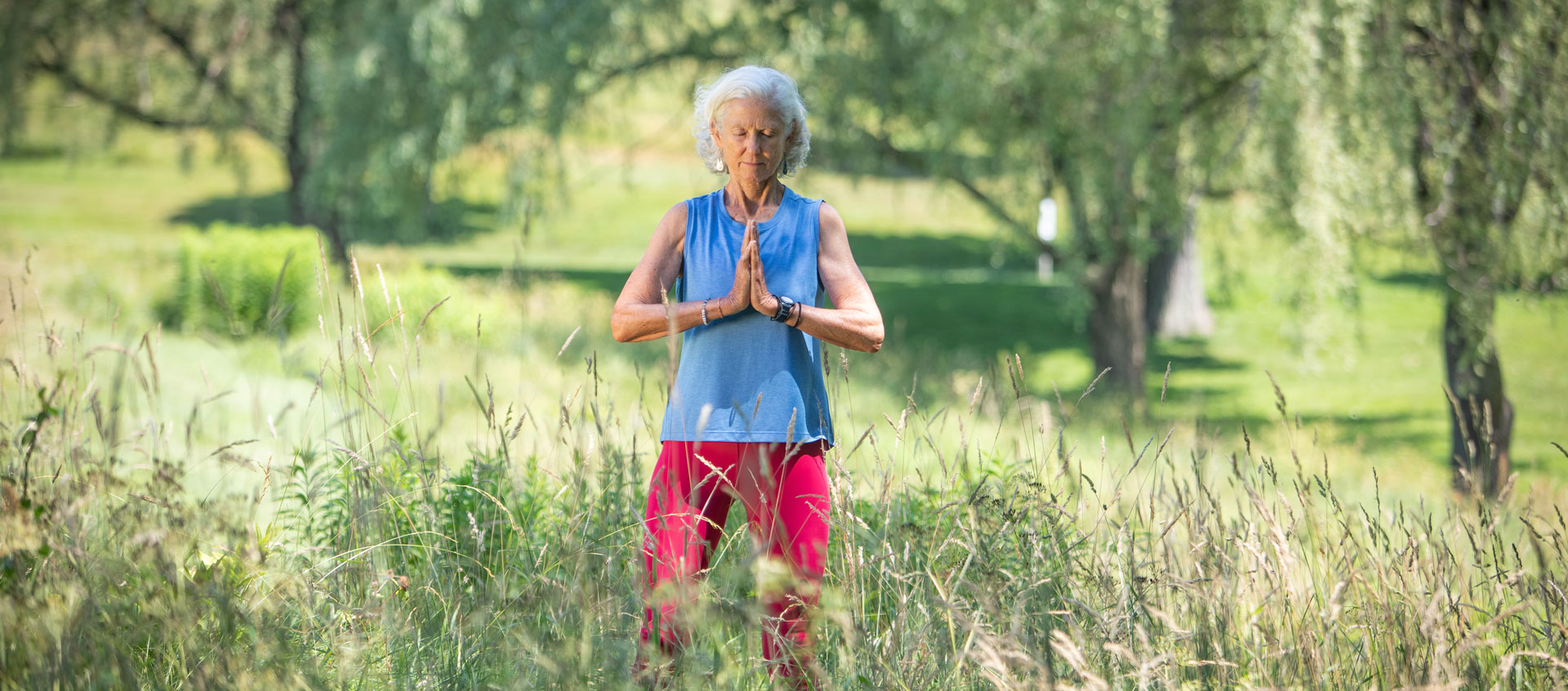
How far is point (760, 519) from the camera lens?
2316 mm

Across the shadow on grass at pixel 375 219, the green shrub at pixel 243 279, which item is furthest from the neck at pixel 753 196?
the shadow on grass at pixel 375 219

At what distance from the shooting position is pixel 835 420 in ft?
7.09

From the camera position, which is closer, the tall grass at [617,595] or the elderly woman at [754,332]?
the tall grass at [617,595]

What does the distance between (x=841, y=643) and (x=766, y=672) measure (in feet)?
0.60

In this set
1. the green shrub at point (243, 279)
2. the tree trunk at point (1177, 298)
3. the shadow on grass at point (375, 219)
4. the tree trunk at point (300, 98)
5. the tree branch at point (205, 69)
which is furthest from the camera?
the tree trunk at point (1177, 298)

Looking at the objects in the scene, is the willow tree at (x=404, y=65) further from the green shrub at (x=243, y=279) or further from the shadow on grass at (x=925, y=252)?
the shadow on grass at (x=925, y=252)

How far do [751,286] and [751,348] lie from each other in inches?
7.2

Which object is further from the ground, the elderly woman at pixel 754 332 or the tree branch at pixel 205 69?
the tree branch at pixel 205 69

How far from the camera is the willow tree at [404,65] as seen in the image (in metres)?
11.0

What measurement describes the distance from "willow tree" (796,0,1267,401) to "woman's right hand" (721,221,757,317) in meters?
6.33

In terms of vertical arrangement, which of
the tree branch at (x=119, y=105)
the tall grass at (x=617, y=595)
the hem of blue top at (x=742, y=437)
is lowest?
the tall grass at (x=617, y=595)

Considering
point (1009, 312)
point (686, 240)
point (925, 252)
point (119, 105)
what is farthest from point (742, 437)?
point (925, 252)

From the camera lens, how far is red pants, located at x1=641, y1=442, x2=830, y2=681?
2.17 metres

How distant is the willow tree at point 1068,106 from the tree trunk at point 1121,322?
0.02 metres
